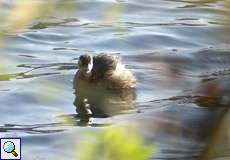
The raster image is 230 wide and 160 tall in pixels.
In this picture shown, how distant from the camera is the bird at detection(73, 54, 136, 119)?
23.9 feet

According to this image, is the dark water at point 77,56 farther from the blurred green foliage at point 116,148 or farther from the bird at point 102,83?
the blurred green foliage at point 116,148

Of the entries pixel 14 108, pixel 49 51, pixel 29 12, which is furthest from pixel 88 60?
pixel 29 12

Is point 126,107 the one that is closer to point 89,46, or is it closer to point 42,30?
point 89,46

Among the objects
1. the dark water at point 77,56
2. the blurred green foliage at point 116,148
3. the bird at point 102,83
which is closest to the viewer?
the blurred green foliage at point 116,148

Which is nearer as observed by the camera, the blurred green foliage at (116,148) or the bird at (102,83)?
the blurred green foliage at (116,148)

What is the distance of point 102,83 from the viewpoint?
25.7 feet

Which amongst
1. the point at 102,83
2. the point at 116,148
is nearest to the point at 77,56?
the point at 102,83

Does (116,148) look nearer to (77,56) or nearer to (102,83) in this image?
(102,83)

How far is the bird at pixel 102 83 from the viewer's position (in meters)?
7.28

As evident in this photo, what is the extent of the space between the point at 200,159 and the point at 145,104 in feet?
17.5

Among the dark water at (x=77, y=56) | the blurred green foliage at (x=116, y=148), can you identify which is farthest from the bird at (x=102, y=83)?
the blurred green foliage at (x=116, y=148)

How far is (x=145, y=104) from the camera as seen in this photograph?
22.3ft

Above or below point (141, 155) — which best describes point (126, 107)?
below

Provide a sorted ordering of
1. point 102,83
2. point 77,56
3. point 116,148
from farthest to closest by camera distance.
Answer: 1. point 77,56
2. point 102,83
3. point 116,148
